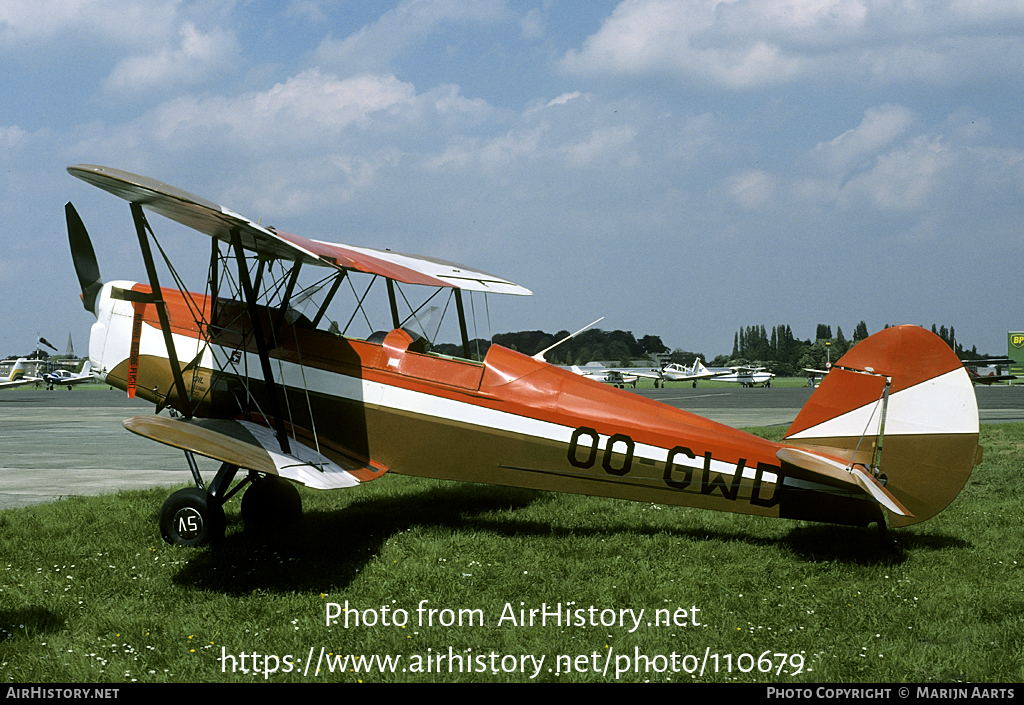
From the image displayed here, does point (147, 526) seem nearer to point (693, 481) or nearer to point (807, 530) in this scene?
point (693, 481)

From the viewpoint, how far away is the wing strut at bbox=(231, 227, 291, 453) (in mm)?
6406

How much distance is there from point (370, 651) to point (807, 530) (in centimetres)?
433

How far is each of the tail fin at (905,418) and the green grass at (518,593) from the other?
26.4 inches

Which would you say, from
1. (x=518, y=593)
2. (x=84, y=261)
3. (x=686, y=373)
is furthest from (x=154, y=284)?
(x=686, y=373)

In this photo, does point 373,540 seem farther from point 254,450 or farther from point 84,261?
point 84,261

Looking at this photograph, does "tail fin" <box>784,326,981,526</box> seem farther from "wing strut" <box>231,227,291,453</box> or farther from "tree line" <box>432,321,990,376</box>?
"tree line" <box>432,321,990,376</box>

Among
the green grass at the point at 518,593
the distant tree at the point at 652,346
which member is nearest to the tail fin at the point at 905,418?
the green grass at the point at 518,593

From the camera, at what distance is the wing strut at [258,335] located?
641cm

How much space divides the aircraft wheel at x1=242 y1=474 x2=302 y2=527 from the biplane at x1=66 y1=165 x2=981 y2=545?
2 centimetres

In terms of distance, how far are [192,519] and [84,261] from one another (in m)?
3.94

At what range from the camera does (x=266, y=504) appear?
25.4ft

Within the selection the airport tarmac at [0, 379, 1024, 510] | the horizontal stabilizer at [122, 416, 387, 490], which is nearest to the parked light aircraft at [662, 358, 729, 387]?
the airport tarmac at [0, 379, 1024, 510]

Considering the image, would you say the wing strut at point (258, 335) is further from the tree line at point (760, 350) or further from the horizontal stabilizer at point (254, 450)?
the tree line at point (760, 350)
